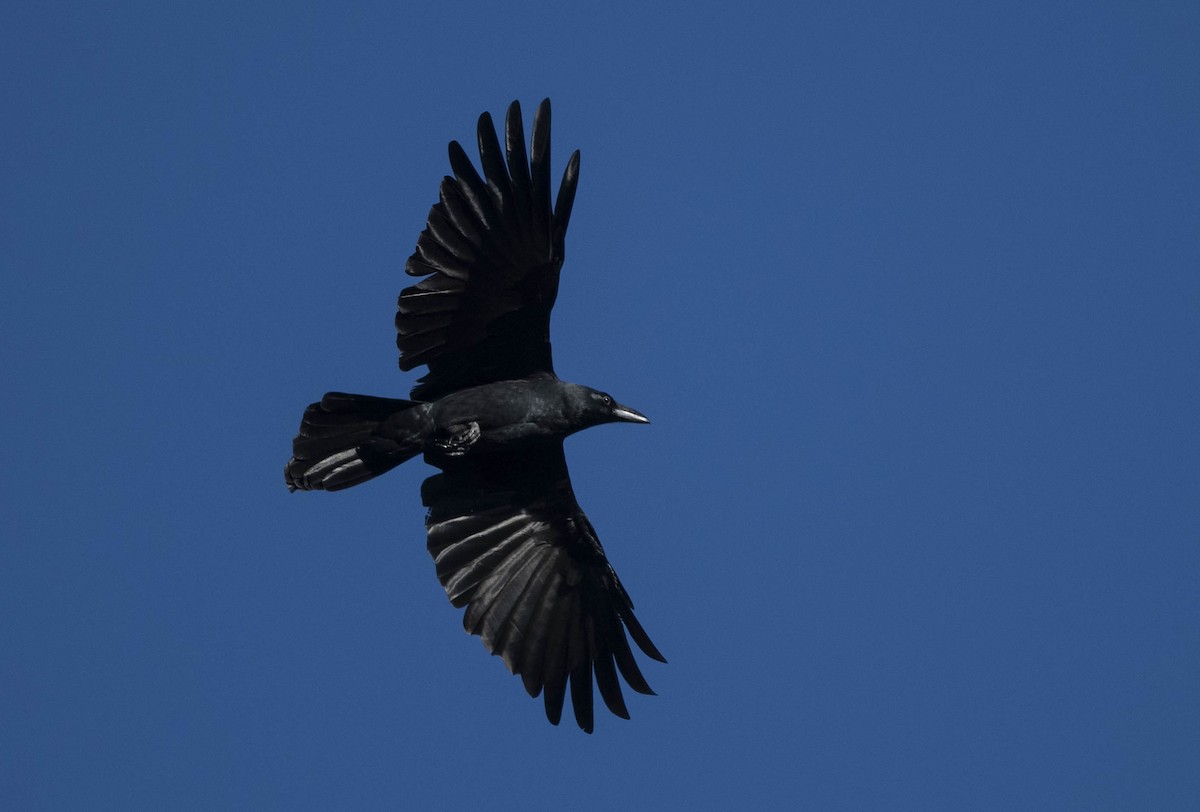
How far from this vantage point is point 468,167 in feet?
41.4

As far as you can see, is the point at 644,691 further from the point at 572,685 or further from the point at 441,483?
the point at 441,483

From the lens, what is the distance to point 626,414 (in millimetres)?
13617

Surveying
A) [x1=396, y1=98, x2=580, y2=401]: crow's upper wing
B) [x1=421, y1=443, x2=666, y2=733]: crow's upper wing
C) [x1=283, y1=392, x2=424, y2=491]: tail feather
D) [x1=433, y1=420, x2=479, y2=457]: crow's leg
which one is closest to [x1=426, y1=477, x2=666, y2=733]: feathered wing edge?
[x1=421, y1=443, x2=666, y2=733]: crow's upper wing

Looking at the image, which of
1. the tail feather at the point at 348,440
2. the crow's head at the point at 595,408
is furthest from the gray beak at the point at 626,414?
the tail feather at the point at 348,440

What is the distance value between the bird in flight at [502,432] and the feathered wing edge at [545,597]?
0.01m

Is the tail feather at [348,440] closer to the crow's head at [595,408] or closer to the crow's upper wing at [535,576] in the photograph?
the crow's upper wing at [535,576]

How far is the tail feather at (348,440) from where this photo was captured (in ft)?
43.3

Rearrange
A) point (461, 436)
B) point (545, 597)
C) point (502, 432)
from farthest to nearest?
point (545, 597)
point (502, 432)
point (461, 436)

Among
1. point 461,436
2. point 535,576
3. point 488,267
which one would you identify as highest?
point 488,267

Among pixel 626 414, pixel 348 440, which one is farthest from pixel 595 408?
pixel 348 440

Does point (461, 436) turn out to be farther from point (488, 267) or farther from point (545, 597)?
point (545, 597)

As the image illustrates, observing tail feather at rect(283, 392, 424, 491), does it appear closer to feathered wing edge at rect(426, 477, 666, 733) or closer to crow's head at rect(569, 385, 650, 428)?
feathered wing edge at rect(426, 477, 666, 733)

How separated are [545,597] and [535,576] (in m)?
0.21

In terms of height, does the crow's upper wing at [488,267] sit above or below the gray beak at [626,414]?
above
